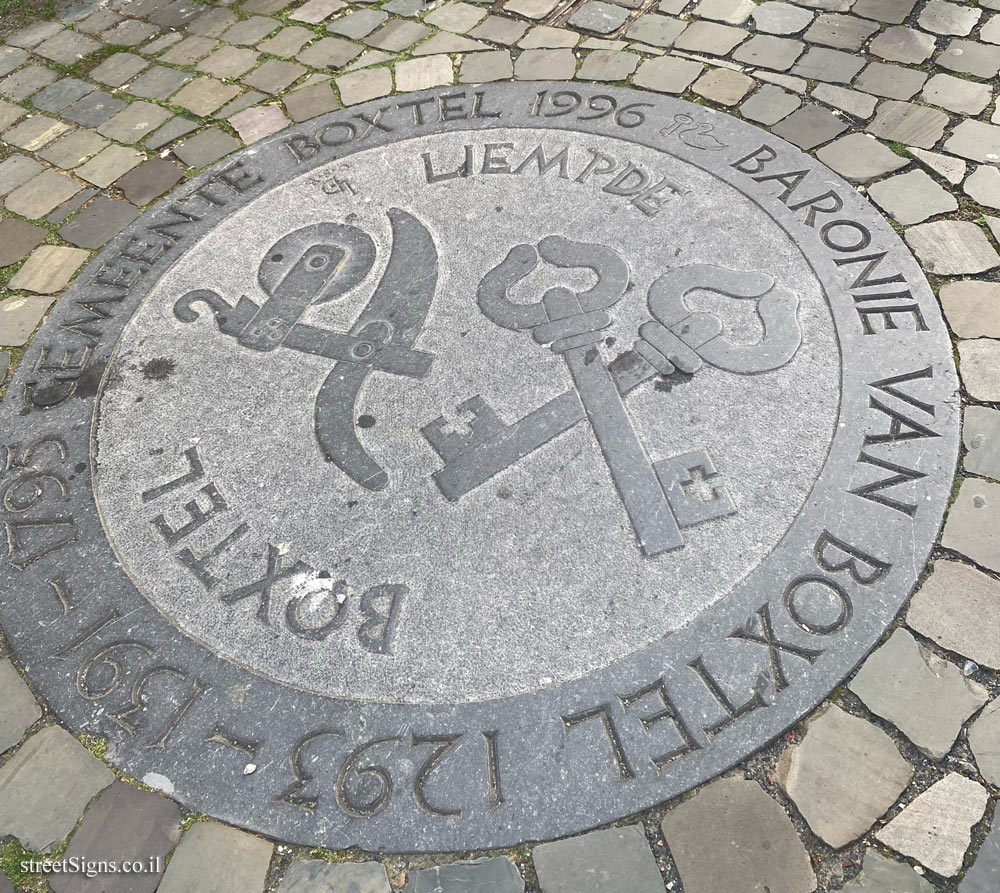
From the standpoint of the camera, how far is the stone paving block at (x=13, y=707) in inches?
81.2

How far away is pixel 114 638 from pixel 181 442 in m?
0.67

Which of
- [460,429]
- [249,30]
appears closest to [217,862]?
[460,429]

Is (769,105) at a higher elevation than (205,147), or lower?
lower

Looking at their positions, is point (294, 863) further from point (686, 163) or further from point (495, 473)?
point (686, 163)

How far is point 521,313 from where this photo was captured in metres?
2.69

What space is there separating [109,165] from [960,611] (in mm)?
3748

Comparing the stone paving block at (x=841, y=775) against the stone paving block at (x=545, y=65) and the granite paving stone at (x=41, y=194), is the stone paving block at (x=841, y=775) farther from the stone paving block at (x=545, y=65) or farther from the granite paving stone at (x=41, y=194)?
the granite paving stone at (x=41, y=194)

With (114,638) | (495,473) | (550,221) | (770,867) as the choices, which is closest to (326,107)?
(550,221)

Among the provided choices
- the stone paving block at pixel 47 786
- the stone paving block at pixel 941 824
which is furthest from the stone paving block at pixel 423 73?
the stone paving block at pixel 941 824

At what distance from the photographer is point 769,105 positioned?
3244 mm

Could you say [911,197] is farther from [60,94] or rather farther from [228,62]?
[60,94]

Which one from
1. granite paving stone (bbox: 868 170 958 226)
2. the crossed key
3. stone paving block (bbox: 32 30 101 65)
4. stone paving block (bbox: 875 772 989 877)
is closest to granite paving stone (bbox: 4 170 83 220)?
stone paving block (bbox: 32 30 101 65)

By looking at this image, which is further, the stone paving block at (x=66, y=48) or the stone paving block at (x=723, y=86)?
the stone paving block at (x=66, y=48)

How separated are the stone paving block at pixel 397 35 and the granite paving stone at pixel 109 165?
1.32m
